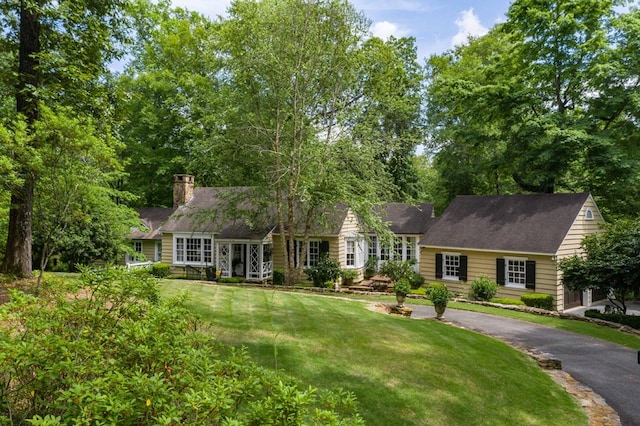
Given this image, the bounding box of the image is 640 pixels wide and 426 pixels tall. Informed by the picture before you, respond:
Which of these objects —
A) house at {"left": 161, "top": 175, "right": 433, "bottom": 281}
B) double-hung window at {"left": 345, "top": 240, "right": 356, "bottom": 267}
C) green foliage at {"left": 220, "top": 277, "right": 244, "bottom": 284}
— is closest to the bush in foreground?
house at {"left": 161, "top": 175, "right": 433, "bottom": 281}

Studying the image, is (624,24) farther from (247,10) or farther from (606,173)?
(247,10)

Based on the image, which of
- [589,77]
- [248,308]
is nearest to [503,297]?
[589,77]

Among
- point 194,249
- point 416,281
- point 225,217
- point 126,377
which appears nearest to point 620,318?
point 416,281

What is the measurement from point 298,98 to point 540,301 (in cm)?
1568

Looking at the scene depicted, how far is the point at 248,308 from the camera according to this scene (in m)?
13.1

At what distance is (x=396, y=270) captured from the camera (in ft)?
84.8

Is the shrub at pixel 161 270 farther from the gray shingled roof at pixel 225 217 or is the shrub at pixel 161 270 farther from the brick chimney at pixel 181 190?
the brick chimney at pixel 181 190

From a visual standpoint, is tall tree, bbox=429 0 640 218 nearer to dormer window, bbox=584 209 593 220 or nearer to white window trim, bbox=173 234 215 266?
dormer window, bbox=584 209 593 220

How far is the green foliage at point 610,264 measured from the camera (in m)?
16.1

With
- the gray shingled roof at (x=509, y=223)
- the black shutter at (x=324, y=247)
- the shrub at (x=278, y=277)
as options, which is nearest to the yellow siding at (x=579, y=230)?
the gray shingled roof at (x=509, y=223)

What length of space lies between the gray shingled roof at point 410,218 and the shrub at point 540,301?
9.42 metres

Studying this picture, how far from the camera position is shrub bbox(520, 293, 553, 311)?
65.3 feet

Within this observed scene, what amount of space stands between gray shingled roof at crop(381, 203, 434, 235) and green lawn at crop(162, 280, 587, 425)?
635 inches

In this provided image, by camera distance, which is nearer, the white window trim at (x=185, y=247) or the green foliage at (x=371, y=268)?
the white window trim at (x=185, y=247)
